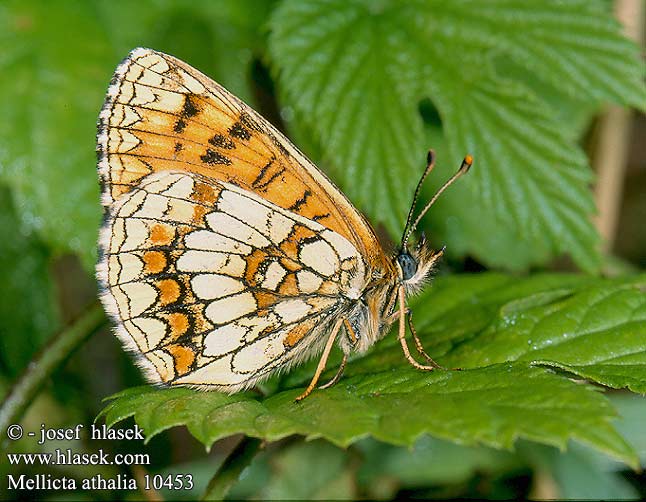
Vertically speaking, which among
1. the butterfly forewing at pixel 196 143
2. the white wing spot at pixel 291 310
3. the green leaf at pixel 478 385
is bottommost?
the green leaf at pixel 478 385

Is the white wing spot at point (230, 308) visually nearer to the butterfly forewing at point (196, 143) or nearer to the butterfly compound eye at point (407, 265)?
the butterfly forewing at point (196, 143)

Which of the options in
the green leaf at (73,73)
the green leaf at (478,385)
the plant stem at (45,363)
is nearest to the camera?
the green leaf at (478,385)

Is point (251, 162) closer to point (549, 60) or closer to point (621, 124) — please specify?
point (549, 60)

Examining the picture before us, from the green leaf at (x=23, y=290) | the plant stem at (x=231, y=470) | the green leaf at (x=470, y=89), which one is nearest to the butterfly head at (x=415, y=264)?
the green leaf at (x=470, y=89)

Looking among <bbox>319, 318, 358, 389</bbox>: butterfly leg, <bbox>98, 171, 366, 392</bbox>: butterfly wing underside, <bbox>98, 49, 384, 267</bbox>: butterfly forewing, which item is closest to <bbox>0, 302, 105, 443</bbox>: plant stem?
<bbox>98, 171, 366, 392</bbox>: butterfly wing underside

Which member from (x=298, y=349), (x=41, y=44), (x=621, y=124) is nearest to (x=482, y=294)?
(x=298, y=349)

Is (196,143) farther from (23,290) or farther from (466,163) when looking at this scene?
(23,290)

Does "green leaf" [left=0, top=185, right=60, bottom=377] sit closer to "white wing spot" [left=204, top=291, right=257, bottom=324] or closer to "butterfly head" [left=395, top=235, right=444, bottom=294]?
"white wing spot" [left=204, top=291, right=257, bottom=324]
